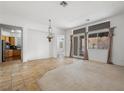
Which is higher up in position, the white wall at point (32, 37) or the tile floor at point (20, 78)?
the white wall at point (32, 37)

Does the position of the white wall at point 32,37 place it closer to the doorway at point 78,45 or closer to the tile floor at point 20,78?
the doorway at point 78,45

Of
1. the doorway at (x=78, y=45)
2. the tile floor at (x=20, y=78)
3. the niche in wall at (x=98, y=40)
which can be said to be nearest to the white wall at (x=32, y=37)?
the doorway at (x=78, y=45)

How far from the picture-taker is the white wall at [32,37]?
528 centimetres

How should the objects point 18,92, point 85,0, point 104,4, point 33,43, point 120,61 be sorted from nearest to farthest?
1. point 18,92
2. point 85,0
3. point 104,4
4. point 120,61
5. point 33,43

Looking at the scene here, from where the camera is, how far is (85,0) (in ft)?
10.7

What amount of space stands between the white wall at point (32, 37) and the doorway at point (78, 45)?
5.97 ft

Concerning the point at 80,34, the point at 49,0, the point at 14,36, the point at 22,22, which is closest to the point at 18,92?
the point at 49,0

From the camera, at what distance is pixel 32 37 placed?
6320 mm

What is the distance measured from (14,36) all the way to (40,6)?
5.19m

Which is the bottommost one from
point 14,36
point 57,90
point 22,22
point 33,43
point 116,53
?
point 57,90

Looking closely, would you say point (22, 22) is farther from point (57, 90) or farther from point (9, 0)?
point (57, 90)

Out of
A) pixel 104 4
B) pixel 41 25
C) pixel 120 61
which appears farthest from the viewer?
pixel 41 25

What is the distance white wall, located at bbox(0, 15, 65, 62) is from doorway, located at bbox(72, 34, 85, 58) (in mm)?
1820

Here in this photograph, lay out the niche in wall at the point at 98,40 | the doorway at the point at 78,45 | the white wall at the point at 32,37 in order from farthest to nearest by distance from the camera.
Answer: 1. the doorway at the point at 78,45
2. the niche in wall at the point at 98,40
3. the white wall at the point at 32,37
